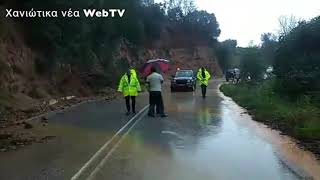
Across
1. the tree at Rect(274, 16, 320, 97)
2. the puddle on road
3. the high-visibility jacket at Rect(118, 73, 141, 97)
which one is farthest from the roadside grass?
the high-visibility jacket at Rect(118, 73, 141, 97)

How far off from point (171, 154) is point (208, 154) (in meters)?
0.74

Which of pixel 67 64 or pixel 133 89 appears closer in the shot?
pixel 133 89

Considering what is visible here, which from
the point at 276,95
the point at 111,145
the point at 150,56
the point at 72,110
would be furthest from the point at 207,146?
the point at 150,56

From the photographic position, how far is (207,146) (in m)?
12.3

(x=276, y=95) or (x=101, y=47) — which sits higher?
(x=101, y=47)

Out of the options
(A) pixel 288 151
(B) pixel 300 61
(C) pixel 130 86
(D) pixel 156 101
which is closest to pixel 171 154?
(A) pixel 288 151

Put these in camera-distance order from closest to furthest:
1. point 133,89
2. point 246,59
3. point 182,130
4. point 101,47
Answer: point 182,130
point 133,89
point 246,59
point 101,47

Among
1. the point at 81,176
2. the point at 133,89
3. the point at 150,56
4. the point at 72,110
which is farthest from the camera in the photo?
the point at 150,56

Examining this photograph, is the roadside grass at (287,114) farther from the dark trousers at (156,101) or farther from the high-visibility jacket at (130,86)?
the high-visibility jacket at (130,86)

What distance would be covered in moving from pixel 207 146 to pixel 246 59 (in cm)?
2759

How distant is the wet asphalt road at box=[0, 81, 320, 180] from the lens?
30.1ft

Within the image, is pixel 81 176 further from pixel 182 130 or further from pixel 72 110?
pixel 72 110

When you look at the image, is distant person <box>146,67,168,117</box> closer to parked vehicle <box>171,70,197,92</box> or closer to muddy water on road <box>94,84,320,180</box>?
muddy water on road <box>94,84,320,180</box>

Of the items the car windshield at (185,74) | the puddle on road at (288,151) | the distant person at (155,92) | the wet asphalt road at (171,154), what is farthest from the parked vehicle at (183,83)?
the wet asphalt road at (171,154)
